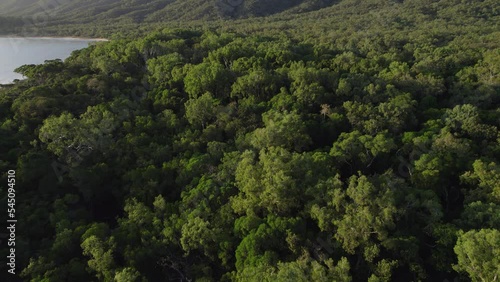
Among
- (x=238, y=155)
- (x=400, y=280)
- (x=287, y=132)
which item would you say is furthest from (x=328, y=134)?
(x=400, y=280)

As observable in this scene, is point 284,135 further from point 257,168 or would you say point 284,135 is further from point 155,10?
point 155,10

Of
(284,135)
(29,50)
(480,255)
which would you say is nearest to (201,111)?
(284,135)

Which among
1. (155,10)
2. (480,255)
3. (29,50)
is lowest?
(155,10)

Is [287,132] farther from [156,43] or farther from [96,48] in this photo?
[96,48]

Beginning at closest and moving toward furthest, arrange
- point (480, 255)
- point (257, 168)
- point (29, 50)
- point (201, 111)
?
point (480, 255) < point (257, 168) < point (201, 111) < point (29, 50)

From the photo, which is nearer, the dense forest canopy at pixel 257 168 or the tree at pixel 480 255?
the tree at pixel 480 255

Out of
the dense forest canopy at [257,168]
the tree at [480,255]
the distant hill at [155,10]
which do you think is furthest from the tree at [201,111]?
the distant hill at [155,10]

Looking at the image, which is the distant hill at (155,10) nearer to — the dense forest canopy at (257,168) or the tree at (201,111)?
the dense forest canopy at (257,168)
